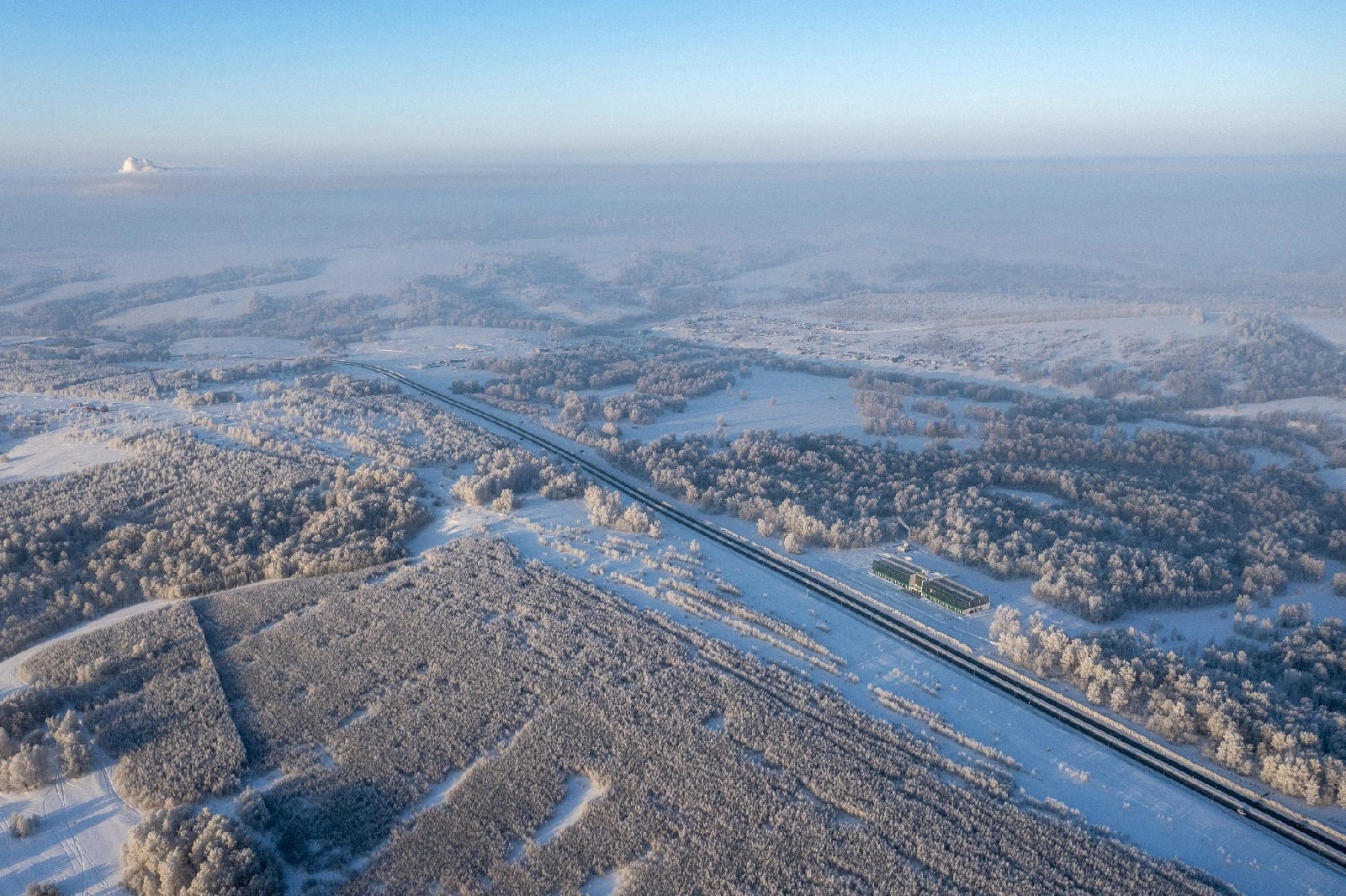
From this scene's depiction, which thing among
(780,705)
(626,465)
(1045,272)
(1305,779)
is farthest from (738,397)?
(1045,272)

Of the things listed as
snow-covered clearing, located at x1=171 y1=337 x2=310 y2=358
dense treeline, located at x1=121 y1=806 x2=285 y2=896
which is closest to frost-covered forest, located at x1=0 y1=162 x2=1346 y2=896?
dense treeline, located at x1=121 y1=806 x2=285 y2=896

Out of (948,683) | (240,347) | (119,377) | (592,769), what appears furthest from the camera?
(240,347)

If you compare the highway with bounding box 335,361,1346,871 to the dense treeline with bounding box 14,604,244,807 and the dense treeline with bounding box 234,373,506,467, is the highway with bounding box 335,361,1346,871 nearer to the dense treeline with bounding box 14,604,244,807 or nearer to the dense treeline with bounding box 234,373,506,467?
the dense treeline with bounding box 234,373,506,467

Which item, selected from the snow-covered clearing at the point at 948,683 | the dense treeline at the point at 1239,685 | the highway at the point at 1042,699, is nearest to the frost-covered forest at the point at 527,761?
the snow-covered clearing at the point at 948,683

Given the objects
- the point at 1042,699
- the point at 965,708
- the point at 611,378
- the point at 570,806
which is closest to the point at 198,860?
the point at 570,806

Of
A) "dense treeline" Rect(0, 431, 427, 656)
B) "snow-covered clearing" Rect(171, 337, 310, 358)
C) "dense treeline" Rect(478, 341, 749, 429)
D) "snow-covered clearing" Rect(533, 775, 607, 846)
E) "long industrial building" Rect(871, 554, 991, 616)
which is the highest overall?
"snow-covered clearing" Rect(533, 775, 607, 846)

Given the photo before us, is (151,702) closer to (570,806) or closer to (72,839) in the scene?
(72,839)
